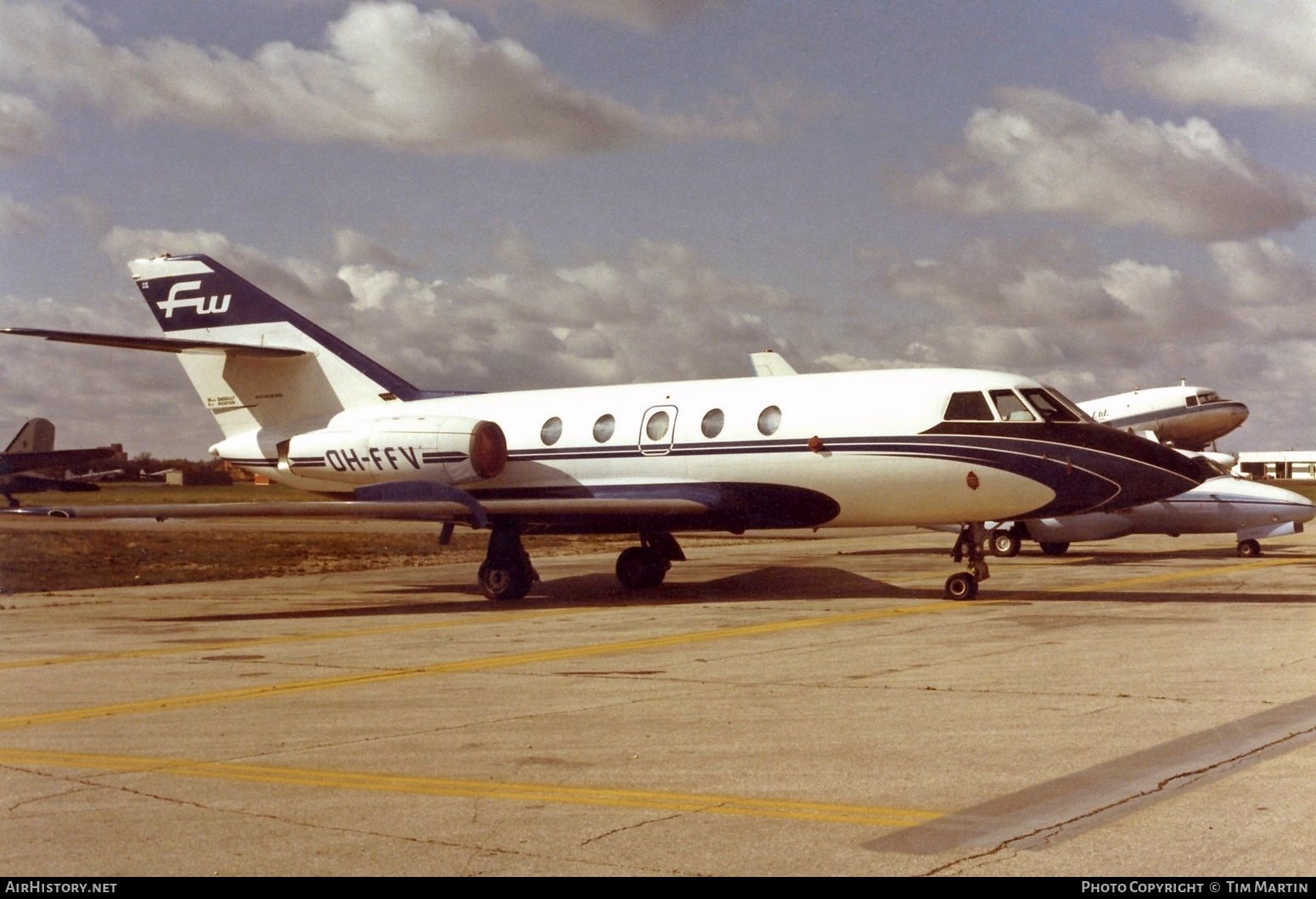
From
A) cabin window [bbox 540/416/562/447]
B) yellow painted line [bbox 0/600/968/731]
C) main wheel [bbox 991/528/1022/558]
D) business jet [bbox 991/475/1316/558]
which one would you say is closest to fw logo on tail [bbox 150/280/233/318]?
cabin window [bbox 540/416/562/447]

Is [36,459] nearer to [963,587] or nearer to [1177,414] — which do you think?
[1177,414]

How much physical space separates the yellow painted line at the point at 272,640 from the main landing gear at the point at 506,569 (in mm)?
1797

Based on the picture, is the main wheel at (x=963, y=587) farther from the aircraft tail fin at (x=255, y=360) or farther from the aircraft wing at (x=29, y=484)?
the aircraft wing at (x=29, y=484)

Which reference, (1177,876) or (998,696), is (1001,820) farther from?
(998,696)

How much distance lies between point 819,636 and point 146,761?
8102 millimetres

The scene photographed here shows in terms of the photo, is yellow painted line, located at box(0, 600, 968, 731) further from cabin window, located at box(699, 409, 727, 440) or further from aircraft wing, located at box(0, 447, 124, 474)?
aircraft wing, located at box(0, 447, 124, 474)

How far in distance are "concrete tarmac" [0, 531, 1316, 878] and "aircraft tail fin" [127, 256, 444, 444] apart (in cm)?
694

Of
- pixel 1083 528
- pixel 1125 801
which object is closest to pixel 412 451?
pixel 1083 528

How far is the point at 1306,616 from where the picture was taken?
15.6m

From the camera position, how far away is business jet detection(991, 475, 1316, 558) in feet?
89.4

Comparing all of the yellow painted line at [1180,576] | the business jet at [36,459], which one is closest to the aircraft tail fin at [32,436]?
the business jet at [36,459]

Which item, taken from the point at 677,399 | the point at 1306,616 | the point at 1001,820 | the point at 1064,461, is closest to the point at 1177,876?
the point at 1001,820

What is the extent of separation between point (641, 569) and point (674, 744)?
14124 millimetres

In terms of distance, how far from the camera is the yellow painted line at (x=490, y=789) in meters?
6.34
